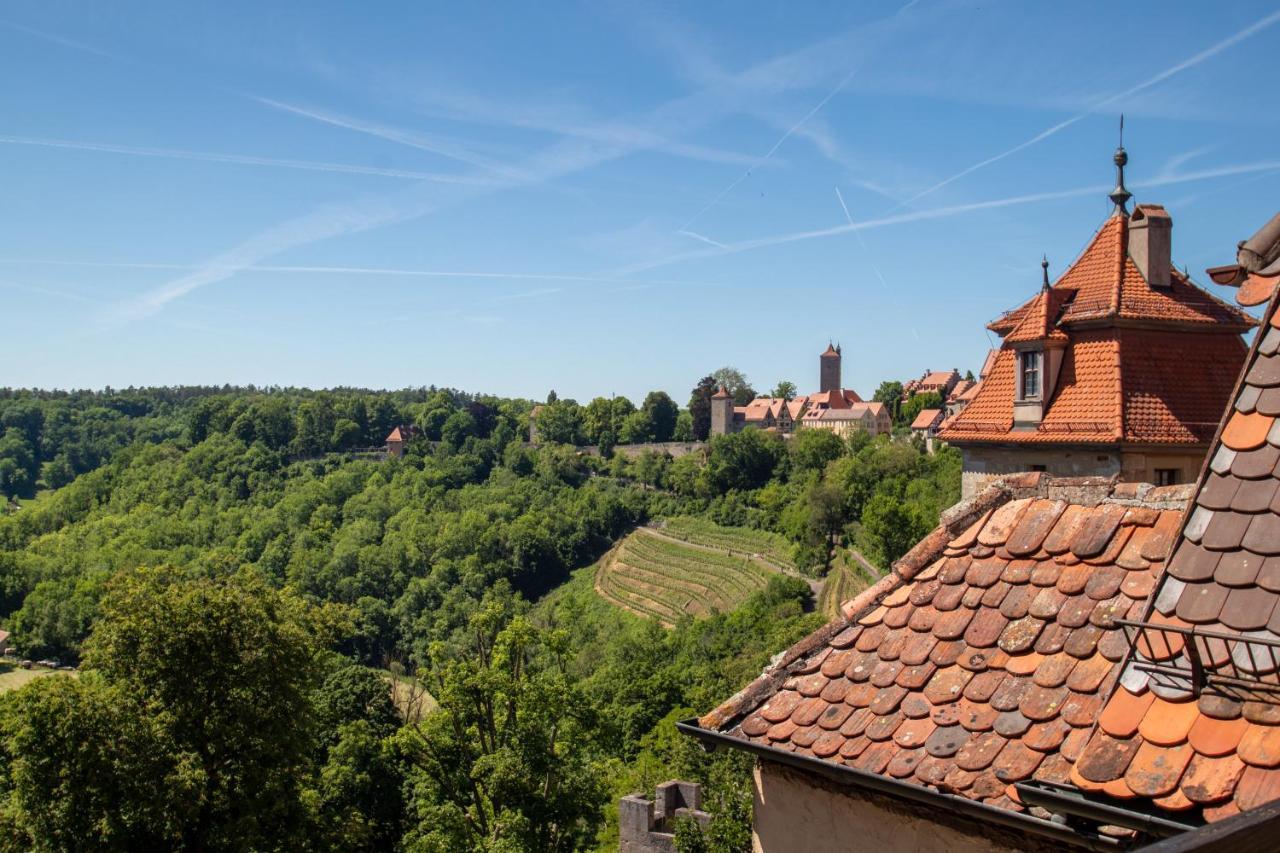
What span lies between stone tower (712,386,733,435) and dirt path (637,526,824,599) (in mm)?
22269

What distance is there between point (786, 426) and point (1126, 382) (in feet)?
274

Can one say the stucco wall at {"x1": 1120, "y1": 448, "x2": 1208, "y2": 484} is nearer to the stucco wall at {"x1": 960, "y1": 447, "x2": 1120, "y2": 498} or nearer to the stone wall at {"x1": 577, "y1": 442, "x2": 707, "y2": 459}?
the stucco wall at {"x1": 960, "y1": 447, "x2": 1120, "y2": 498}

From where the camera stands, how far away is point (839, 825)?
385 centimetres

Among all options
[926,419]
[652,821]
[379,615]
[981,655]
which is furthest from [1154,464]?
[926,419]

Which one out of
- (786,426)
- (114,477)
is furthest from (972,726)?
(114,477)

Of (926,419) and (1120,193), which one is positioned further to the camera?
(926,419)

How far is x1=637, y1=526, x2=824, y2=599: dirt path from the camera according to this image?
4639cm

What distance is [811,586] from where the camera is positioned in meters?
45.8

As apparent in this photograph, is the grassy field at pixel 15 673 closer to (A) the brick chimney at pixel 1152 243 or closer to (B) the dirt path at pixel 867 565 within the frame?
(B) the dirt path at pixel 867 565

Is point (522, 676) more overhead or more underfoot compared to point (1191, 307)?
more underfoot

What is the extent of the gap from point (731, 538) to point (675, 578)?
5.54 m

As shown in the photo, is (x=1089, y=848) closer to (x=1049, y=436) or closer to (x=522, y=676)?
(x=1049, y=436)

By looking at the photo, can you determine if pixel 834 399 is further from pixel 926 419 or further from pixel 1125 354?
pixel 1125 354

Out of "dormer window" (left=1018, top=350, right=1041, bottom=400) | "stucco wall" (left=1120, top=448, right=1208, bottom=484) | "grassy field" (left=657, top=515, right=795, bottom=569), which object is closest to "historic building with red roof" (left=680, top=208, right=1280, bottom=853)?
"stucco wall" (left=1120, top=448, right=1208, bottom=484)
